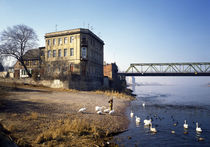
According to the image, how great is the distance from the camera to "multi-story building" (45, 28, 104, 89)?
40.3 metres

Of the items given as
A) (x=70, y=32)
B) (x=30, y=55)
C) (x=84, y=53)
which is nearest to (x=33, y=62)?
(x=30, y=55)

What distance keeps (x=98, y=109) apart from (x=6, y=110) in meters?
8.15

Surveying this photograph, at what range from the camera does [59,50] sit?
143 feet

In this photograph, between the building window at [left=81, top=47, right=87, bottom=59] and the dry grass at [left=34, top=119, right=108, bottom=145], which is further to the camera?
the building window at [left=81, top=47, right=87, bottom=59]

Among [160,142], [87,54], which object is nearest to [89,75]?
[87,54]

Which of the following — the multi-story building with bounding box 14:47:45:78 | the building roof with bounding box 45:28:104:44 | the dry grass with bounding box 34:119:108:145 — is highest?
the building roof with bounding box 45:28:104:44

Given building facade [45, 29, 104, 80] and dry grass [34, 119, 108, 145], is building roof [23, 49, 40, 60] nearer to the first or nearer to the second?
building facade [45, 29, 104, 80]

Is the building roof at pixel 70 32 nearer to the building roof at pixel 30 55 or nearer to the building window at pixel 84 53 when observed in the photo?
the building window at pixel 84 53

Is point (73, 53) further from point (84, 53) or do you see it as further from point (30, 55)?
point (30, 55)

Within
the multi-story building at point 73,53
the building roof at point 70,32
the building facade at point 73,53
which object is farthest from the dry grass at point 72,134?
the building roof at point 70,32

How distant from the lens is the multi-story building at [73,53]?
40344 millimetres

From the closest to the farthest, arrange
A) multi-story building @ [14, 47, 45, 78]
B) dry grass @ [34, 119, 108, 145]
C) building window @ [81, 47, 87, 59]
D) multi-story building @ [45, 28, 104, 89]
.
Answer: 1. dry grass @ [34, 119, 108, 145]
2. multi-story building @ [45, 28, 104, 89]
3. building window @ [81, 47, 87, 59]
4. multi-story building @ [14, 47, 45, 78]

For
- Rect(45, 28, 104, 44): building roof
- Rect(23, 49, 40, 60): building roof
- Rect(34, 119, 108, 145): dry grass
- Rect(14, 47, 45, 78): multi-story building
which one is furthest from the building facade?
Rect(34, 119, 108, 145): dry grass

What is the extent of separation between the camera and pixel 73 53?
4119 centimetres
